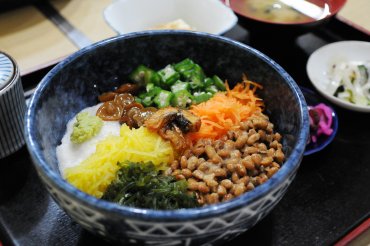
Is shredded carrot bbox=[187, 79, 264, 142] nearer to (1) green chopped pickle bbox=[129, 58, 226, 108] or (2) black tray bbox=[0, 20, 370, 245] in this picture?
(1) green chopped pickle bbox=[129, 58, 226, 108]

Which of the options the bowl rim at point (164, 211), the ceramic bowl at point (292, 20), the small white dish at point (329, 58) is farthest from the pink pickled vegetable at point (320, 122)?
the ceramic bowl at point (292, 20)

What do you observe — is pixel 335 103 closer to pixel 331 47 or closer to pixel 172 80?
pixel 331 47

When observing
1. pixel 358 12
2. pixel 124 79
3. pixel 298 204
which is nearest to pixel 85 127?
pixel 124 79

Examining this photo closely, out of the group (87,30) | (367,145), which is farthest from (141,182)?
(87,30)

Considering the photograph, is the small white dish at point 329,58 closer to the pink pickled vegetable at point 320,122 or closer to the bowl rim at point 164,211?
the pink pickled vegetable at point 320,122

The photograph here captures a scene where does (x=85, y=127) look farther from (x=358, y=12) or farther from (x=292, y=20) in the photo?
(x=358, y=12)

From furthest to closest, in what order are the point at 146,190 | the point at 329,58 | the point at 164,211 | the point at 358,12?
the point at 358,12, the point at 329,58, the point at 146,190, the point at 164,211

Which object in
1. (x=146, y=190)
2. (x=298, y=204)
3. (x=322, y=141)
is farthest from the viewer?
(x=322, y=141)
